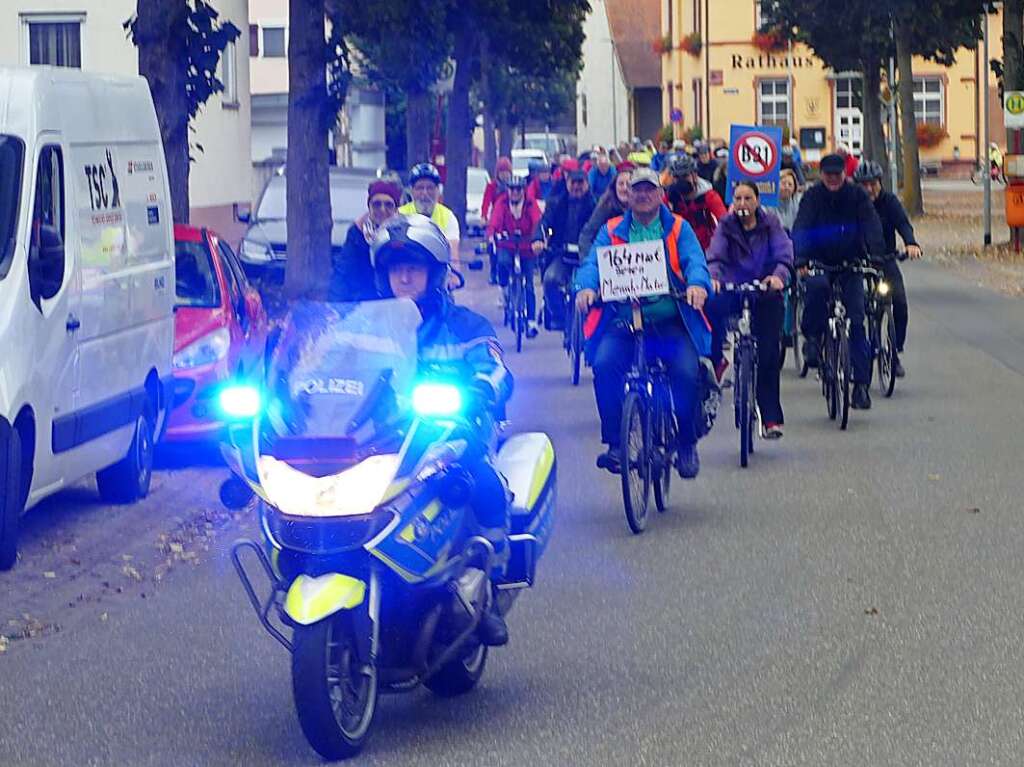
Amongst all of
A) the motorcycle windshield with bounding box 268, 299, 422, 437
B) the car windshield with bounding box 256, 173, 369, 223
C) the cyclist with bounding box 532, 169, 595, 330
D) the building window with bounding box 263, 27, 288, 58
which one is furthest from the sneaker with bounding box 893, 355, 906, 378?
the building window with bounding box 263, 27, 288, 58

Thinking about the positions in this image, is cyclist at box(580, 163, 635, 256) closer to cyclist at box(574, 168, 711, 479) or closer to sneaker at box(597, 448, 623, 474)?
cyclist at box(574, 168, 711, 479)

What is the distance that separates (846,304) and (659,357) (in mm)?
3942

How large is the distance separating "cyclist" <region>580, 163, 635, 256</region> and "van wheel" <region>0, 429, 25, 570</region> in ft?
14.4

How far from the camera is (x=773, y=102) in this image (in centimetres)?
8900

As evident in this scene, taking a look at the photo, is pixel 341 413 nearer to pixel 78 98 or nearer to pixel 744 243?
pixel 78 98

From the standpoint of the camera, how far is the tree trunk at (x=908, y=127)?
4669 centimetres

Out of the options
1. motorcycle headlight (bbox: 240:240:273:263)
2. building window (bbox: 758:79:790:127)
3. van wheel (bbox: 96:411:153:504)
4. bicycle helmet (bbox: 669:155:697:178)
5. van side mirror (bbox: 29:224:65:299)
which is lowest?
van wheel (bbox: 96:411:153:504)

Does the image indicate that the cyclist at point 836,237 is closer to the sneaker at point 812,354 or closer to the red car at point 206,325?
the sneaker at point 812,354

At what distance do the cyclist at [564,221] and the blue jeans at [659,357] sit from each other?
7806 mm

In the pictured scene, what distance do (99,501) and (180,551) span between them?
198 cm

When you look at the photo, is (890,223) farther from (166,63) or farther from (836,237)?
(166,63)

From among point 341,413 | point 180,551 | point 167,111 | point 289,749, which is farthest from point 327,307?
point 167,111

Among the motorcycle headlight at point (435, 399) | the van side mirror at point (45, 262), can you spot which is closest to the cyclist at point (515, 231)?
the van side mirror at point (45, 262)

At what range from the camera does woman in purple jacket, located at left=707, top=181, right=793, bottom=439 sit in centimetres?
1285
